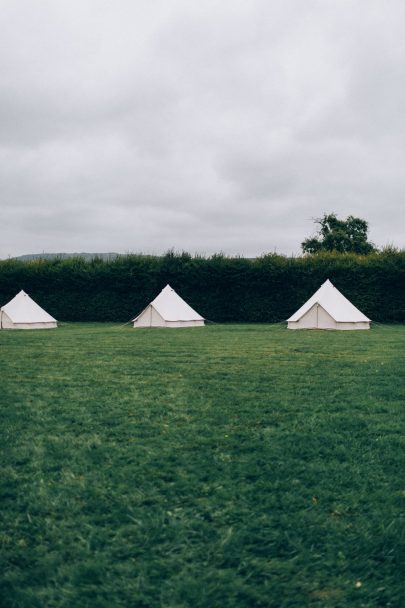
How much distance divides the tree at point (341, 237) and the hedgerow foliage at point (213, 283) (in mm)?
16144

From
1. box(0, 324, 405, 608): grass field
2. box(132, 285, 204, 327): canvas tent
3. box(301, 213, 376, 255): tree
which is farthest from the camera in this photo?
box(301, 213, 376, 255): tree

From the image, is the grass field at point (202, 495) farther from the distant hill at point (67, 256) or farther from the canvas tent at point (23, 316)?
the distant hill at point (67, 256)

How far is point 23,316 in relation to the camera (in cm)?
1803

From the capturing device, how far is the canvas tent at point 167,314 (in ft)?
57.5

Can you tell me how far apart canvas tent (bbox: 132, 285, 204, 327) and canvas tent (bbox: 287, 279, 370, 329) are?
3.49 metres

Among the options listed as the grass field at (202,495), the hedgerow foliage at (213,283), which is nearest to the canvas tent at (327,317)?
the hedgerow foliage at (213,283)

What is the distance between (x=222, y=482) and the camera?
3131 mm

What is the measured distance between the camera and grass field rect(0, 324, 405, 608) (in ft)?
7.04

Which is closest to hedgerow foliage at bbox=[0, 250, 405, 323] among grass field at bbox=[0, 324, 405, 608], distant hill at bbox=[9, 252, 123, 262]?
distant hill at bbox=[9, 252, 123, 262]

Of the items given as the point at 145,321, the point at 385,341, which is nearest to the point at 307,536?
the point at 385,341

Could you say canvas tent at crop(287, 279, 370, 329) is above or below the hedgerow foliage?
below

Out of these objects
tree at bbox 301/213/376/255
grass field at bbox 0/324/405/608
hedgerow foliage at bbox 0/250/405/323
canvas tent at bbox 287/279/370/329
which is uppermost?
tree at bbox 301/213/376/255

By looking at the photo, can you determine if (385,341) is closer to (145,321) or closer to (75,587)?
(145,321)

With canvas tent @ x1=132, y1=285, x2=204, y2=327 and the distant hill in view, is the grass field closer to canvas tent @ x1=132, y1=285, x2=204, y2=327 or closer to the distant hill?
canvas tent @ x1=132, y1=285, x2=204, y2=327
